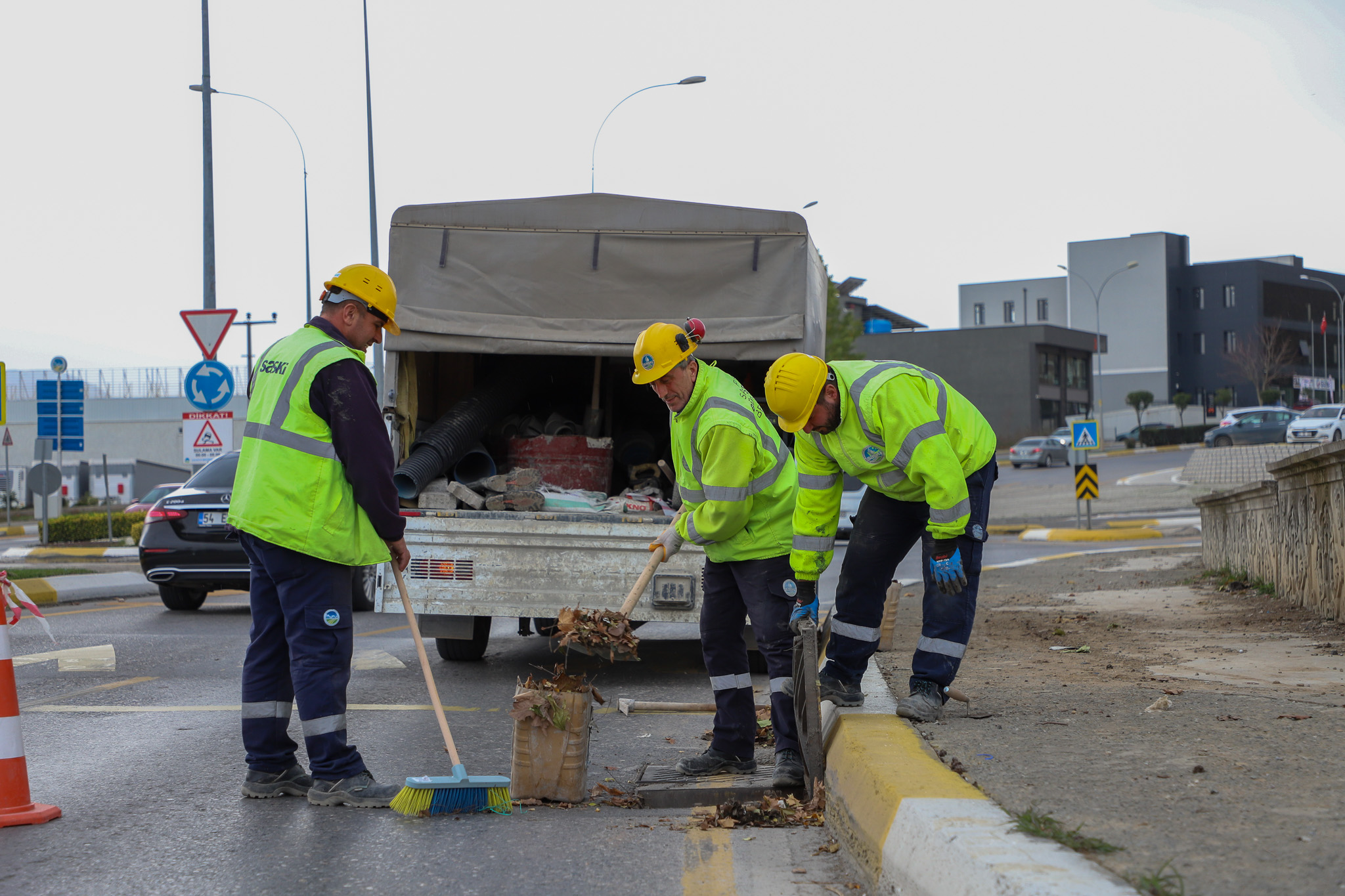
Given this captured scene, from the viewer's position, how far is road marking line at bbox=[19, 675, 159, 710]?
6750 mm

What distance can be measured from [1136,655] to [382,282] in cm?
481

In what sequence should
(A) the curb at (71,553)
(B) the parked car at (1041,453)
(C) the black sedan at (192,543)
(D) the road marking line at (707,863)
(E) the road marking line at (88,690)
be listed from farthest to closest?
(B) the parked car at (1041,453) → (A) the curb at (71,553) → (C) the black sedan at (192,543) → (E) the road marking line at (88,690) → (D) the road marking line at (707,863)

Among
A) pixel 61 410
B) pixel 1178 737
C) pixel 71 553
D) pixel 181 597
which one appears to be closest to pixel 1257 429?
pixel 71 553

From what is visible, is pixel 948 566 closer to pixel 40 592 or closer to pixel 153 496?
pixel 40 592

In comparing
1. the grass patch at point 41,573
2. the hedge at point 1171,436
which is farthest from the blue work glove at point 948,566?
the hedge at point 1171,436

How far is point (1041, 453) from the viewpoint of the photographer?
168 feet

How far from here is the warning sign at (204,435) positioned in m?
14.0

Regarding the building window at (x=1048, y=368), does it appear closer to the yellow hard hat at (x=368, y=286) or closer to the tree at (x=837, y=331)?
the tree at (x=837, y=331)

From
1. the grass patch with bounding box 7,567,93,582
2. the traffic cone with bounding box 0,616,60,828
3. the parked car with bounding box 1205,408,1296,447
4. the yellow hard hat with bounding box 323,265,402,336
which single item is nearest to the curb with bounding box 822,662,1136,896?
the yellow hard hat with bounding box 323,265,402,336

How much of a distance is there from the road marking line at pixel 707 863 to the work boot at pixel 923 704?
97cm

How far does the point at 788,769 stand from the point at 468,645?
4.21 m

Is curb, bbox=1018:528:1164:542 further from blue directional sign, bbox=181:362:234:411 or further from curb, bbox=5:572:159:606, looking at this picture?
curb, bbox=5:572:159:606

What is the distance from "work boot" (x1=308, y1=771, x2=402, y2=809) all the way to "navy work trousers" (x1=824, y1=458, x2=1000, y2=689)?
1.87 meters

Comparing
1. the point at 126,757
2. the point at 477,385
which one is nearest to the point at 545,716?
the point at 126,757
